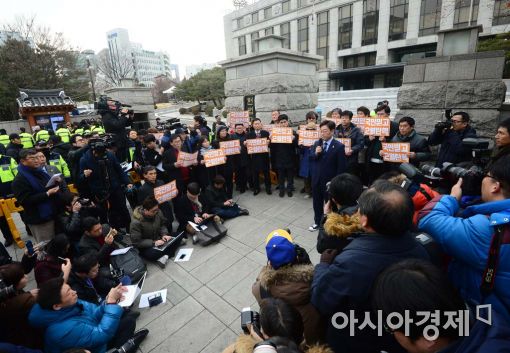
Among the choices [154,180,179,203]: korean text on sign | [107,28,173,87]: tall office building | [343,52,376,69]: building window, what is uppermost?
[107,28,173,87]: tall office building

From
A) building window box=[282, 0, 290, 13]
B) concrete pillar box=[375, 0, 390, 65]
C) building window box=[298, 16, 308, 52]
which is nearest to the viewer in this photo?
concrete pillar box=[375, 0, 390, 65]

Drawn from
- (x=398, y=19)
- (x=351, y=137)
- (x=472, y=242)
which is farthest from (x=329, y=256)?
(x=398, y=19)

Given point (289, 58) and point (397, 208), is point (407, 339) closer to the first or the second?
point (397, 208)

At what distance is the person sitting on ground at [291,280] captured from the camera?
→ 2.03m

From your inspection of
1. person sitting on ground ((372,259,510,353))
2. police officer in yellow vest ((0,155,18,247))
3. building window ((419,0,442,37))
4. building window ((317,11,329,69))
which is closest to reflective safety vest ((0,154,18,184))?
police officer in yellow vest ((0,155,18,247))

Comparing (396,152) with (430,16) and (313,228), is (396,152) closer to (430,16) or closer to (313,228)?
(313,228)

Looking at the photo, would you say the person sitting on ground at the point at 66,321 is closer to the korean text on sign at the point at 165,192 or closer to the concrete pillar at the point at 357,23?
the korean text on sign at the point at 165,192

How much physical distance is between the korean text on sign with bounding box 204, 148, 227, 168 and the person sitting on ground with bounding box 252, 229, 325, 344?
4489mm

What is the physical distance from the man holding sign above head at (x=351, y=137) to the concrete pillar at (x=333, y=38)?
34786 millimetres

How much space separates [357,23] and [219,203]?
37080 mm

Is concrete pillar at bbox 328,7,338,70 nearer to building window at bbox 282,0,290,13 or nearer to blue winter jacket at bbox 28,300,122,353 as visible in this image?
building window at bbox 282,0,290,13

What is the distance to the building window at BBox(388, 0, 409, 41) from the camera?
30.2 metres

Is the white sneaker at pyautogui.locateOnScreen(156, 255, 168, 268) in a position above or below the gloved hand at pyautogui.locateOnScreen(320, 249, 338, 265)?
below

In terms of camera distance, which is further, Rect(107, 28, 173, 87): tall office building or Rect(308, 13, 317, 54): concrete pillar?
Rect(107, 28, 173, 87): tall office building
